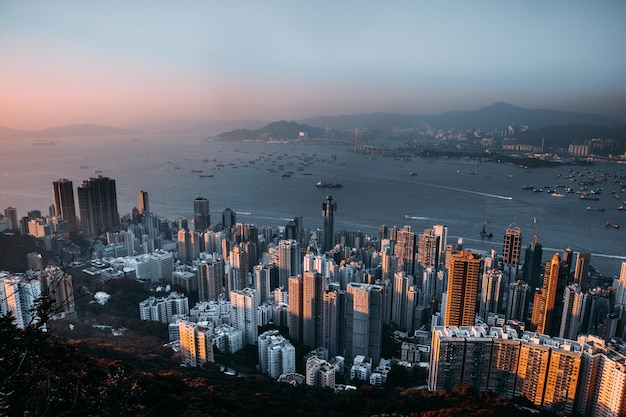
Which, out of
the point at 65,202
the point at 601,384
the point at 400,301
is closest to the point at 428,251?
the point at 400,301

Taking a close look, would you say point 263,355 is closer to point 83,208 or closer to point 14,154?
point 83,208

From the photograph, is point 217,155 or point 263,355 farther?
point 217,155

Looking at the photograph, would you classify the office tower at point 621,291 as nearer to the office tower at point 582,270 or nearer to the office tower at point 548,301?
the office tower at point 582,270

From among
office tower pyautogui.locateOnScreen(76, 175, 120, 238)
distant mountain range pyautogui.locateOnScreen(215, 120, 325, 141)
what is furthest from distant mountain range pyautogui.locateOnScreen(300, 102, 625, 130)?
office tower pyautogui.locateOnScreen(76, 175, 120, 238)

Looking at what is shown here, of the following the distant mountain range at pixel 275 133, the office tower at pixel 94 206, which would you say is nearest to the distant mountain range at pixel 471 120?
the distant mountain range at pixel 275 133

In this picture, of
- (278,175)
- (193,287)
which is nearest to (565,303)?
(193,287)

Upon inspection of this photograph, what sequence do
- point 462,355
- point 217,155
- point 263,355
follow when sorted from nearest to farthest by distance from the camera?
1. point 462,355
2. point 263,355
3. point 217,155

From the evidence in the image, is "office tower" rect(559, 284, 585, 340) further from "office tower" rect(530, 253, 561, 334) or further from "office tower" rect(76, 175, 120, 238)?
"office tower" rect(76, 175, 120, 238)
